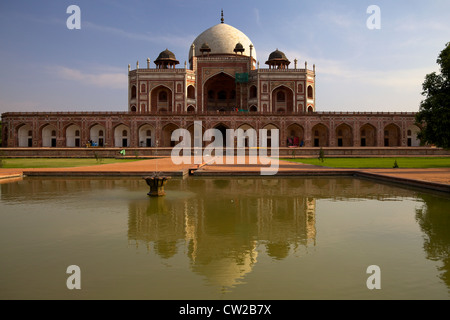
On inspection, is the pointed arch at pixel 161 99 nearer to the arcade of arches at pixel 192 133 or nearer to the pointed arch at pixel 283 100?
the arcade of arches at pixel 192 133

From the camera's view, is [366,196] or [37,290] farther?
[366,196]

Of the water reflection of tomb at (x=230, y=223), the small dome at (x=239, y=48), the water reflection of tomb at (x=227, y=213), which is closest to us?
the water reflection of tomb at (x=230, y=223)

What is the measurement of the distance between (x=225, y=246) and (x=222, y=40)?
3944cm

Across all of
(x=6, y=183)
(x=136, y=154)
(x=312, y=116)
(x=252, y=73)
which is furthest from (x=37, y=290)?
(x=252, y=73)

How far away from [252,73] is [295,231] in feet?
112

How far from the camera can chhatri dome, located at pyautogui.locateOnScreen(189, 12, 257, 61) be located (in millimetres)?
41219

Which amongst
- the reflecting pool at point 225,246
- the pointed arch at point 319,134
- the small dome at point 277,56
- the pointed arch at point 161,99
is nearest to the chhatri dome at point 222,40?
the small dome at point 277,56

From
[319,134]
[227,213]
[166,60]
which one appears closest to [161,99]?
[166,60]

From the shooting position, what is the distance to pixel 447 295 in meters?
3.09

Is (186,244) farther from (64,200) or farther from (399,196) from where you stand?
(399,196)

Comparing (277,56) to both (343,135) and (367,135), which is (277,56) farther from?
(367,135)

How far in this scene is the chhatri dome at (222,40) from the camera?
41.2 m

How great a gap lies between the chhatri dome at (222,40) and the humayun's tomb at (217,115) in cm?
11

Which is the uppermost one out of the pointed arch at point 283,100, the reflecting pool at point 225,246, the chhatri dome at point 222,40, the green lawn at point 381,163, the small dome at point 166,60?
the chhatri dome at point 222,40
